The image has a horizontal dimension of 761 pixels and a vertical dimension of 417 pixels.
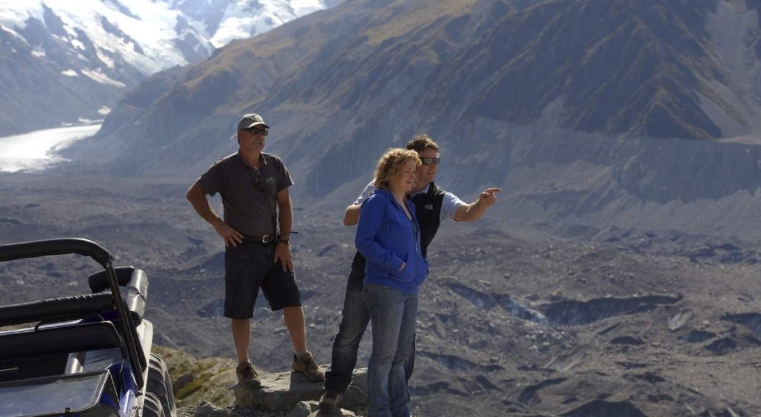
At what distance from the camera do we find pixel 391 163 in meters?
7.71

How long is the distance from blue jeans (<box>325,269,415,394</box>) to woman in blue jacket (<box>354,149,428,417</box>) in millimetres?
192

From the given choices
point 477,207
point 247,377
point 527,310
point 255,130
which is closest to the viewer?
point 477,207

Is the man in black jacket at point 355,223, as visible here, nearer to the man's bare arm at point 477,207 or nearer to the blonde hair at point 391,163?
the man's bare arm at point 477,207

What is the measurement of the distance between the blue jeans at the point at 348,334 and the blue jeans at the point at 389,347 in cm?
14

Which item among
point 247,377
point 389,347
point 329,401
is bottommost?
point 247,377

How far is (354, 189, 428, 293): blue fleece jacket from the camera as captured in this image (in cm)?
747

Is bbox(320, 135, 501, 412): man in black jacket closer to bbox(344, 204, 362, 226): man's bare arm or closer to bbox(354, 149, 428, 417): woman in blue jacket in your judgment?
bbox(344, 204, 362, 226): man's bare arm

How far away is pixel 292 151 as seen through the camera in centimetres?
15838

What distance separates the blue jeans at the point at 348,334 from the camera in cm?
798

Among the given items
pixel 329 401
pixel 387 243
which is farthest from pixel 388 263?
pixel 329 401

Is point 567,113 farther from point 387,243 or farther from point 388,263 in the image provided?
point 388,263

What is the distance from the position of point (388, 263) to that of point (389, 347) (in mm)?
678

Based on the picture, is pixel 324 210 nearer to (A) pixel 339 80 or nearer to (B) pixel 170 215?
(B) pixel 170 215

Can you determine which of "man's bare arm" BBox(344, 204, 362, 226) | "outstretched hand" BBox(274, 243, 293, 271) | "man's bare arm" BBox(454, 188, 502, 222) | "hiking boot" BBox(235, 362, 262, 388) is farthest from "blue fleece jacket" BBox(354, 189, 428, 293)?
"hiking boot" BBox(235, 362, 262, 388)
